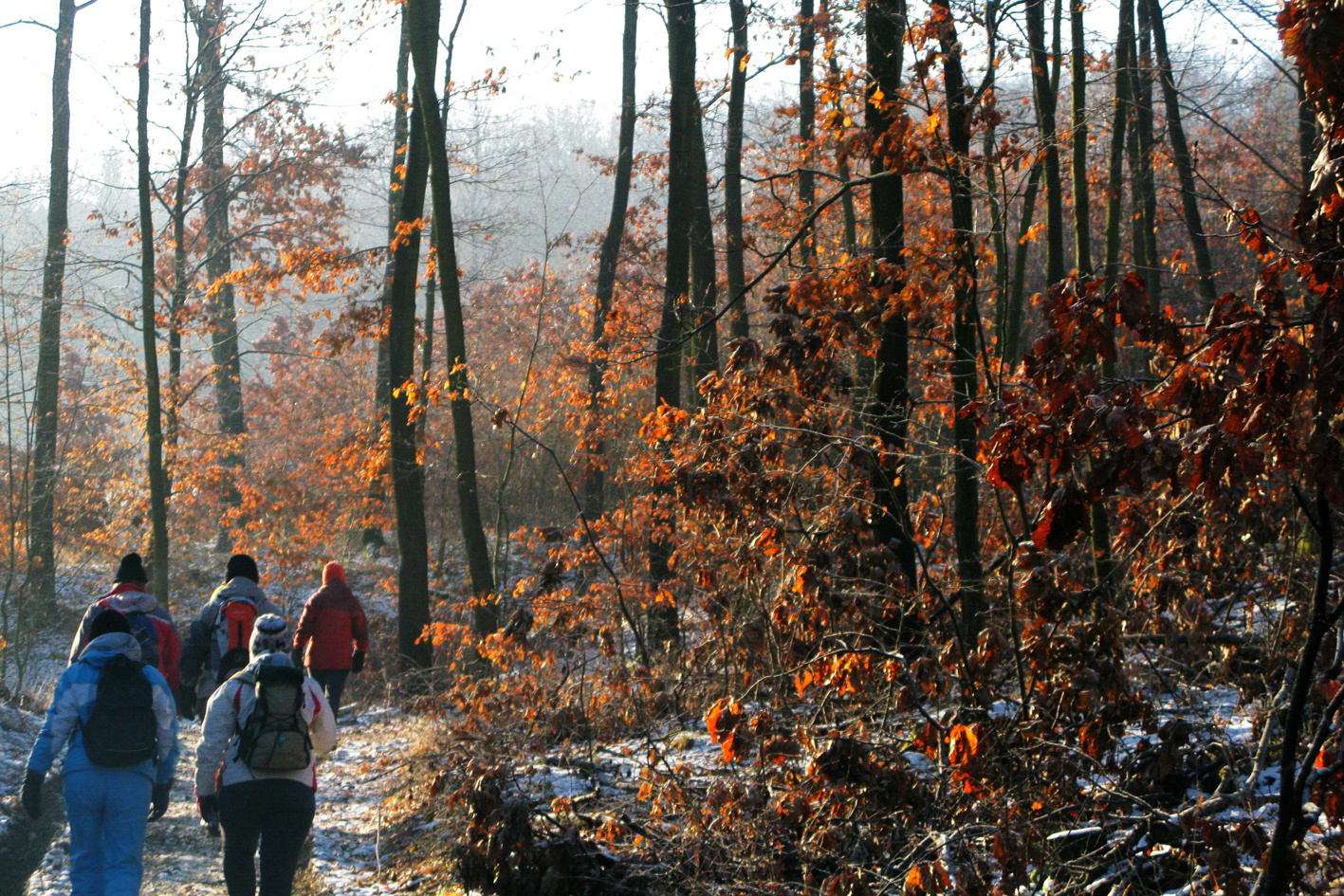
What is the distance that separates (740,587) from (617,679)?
1347 millimetres

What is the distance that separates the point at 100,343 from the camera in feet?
64.3

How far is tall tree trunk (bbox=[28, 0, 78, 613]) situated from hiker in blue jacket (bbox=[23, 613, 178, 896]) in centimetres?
1033

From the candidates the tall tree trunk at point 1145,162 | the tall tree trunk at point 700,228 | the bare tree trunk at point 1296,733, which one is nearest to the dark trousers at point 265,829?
the bare tree trunk at point 1296,733

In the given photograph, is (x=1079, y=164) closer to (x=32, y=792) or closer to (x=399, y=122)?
(x=32, y=792)

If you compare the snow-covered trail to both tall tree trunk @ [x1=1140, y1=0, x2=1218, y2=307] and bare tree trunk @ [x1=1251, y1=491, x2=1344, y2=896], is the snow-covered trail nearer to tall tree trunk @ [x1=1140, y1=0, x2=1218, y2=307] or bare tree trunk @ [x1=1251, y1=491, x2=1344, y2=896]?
bare tree trunk @ [x1=1251, y1=491, x2=1344, y2=896]

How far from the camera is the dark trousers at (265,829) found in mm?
5305

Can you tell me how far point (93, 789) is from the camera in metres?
5.53

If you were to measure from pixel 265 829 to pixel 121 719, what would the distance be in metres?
1.03

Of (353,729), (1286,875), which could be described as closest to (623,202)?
(353,729)

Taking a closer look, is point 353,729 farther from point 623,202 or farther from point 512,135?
point 512,135

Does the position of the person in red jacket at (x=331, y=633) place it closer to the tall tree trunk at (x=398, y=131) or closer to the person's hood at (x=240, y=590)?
the person's hood at (x=240, y=590)

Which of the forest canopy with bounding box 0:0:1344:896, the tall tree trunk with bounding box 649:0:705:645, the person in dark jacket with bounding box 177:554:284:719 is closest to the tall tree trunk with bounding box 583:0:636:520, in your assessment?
the forest canopy with bounding box 0:0:1344:896

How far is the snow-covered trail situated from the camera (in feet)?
22.8

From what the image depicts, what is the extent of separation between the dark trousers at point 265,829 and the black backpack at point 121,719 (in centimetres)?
65
